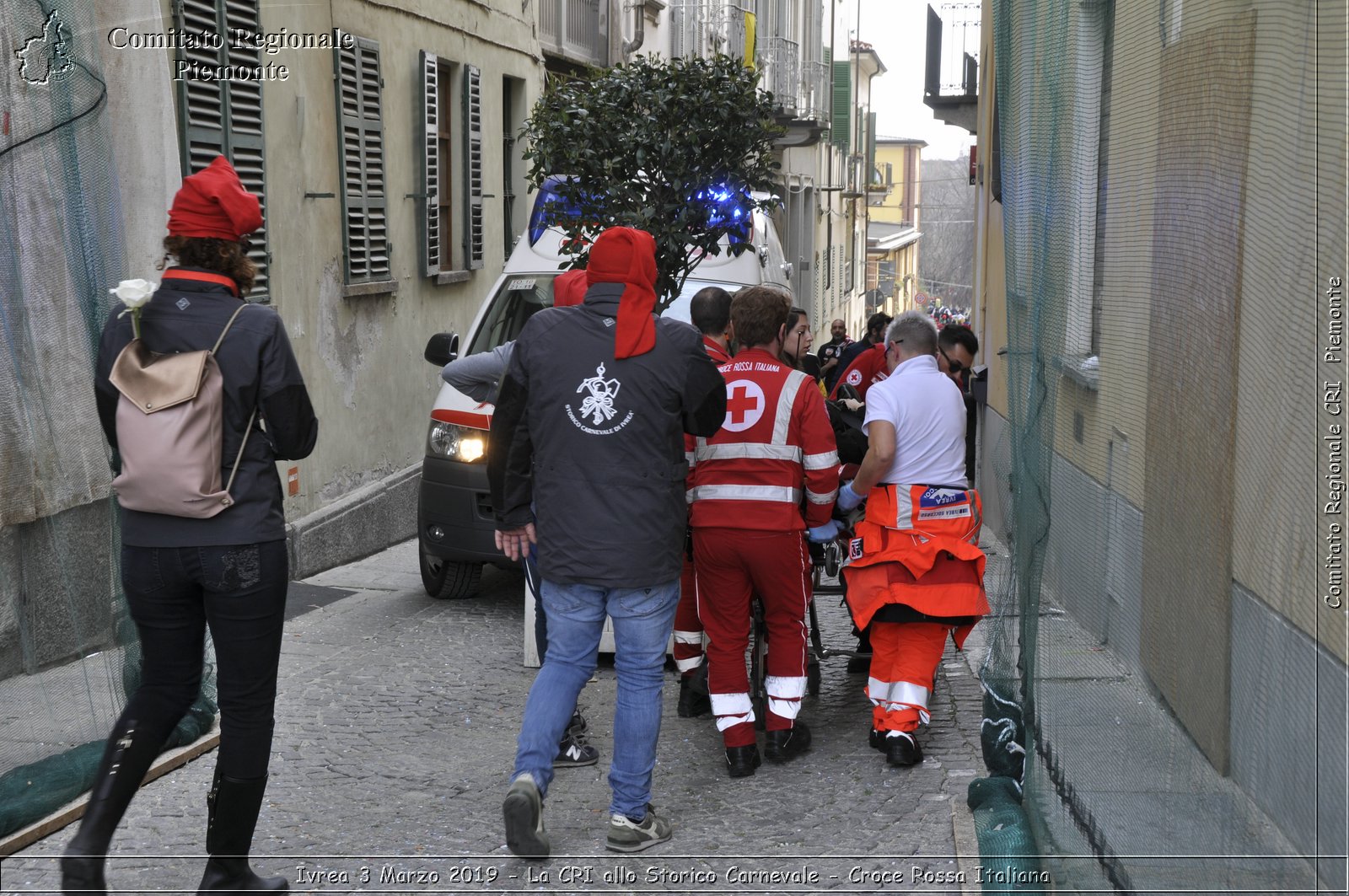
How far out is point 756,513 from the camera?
5.14 m

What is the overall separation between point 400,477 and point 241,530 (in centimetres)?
788

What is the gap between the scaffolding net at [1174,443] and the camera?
2.59 meters

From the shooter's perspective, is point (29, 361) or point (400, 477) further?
point (400, 477)

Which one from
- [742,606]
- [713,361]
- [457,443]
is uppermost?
[713,361]

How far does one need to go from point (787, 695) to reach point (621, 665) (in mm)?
1088

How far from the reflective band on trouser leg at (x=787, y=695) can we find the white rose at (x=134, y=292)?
266 centimetres

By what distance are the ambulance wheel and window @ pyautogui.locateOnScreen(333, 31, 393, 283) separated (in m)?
3.07

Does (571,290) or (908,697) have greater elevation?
(571,290)

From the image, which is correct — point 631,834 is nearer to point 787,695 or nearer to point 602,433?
point 787,695

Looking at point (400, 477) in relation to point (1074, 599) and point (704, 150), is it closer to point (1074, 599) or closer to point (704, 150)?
point (704, 150)

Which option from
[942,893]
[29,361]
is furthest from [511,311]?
[942,893]

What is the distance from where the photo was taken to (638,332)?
4332mm

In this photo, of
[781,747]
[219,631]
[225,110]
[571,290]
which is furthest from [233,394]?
[225,110]

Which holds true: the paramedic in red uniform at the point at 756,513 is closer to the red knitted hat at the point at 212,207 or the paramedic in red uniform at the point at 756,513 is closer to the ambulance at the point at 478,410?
the red knitted hat at the point at 212,207
